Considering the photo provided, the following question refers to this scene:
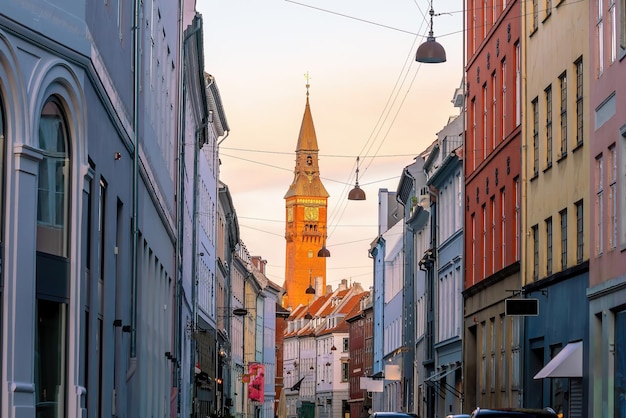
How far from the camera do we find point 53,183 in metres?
16.5

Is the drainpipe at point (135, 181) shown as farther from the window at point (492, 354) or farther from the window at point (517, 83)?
the window at point (492, 354)

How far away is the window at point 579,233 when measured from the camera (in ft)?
98.4

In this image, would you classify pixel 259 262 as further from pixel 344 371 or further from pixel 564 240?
pixel 564 240

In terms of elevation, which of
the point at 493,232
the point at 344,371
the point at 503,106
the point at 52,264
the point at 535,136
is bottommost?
the point at 344,371

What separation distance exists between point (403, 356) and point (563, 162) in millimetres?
39271

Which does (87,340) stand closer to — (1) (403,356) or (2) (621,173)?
(2) (621,173)

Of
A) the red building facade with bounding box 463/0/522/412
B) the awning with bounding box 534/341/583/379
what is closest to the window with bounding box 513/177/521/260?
the red building facade with bounding box 463/0/522/412

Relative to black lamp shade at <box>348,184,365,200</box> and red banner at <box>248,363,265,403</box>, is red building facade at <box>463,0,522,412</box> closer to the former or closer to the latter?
black lamp shade at <box>348,184,365,200</box>

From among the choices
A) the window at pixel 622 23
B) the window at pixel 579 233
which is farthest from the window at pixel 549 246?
the window at pixel 622 23

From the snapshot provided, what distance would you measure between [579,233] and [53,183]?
52.6ft

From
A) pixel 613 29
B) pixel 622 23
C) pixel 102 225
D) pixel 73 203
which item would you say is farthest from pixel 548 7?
pixel 73 203

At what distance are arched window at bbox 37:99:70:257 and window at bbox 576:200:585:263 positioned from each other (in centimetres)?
1518

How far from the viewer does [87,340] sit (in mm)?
18359

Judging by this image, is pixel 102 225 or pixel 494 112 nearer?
pixel 102 225
